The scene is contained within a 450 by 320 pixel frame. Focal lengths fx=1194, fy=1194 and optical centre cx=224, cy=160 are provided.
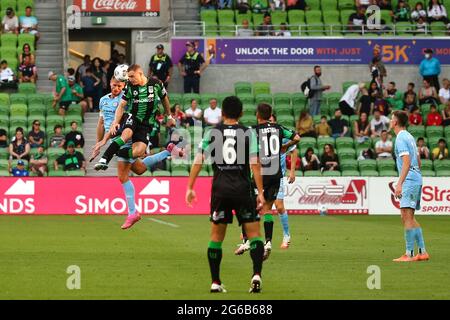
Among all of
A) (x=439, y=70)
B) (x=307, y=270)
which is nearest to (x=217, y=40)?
(x=439, y=70)

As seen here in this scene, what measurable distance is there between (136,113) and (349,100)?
58.8ft

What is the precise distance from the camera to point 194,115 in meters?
34.8

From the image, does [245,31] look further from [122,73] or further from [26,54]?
[122,73]

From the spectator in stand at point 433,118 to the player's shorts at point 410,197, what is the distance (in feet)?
61.7

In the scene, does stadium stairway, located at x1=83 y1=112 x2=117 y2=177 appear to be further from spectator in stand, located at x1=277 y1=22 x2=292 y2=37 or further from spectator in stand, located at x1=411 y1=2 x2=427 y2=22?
spectator in stand, located at x1=411 y1=2 x2=427 y2=22

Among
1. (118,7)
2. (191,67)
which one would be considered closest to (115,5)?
(118,7)

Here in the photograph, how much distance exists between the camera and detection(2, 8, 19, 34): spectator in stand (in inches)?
1483

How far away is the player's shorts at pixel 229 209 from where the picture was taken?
542 inches

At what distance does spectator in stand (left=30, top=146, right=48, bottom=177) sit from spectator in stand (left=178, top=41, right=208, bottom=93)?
6033 mm

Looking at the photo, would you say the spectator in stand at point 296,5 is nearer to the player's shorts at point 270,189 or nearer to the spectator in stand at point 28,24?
the spectator in stand at point 28,24

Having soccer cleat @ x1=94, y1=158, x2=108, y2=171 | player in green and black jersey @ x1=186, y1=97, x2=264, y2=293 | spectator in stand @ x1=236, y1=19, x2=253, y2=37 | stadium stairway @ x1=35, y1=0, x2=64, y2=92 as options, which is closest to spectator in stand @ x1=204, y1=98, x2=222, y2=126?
spectator in stand @ x1=236, y1=19, x2=253, y2=37
